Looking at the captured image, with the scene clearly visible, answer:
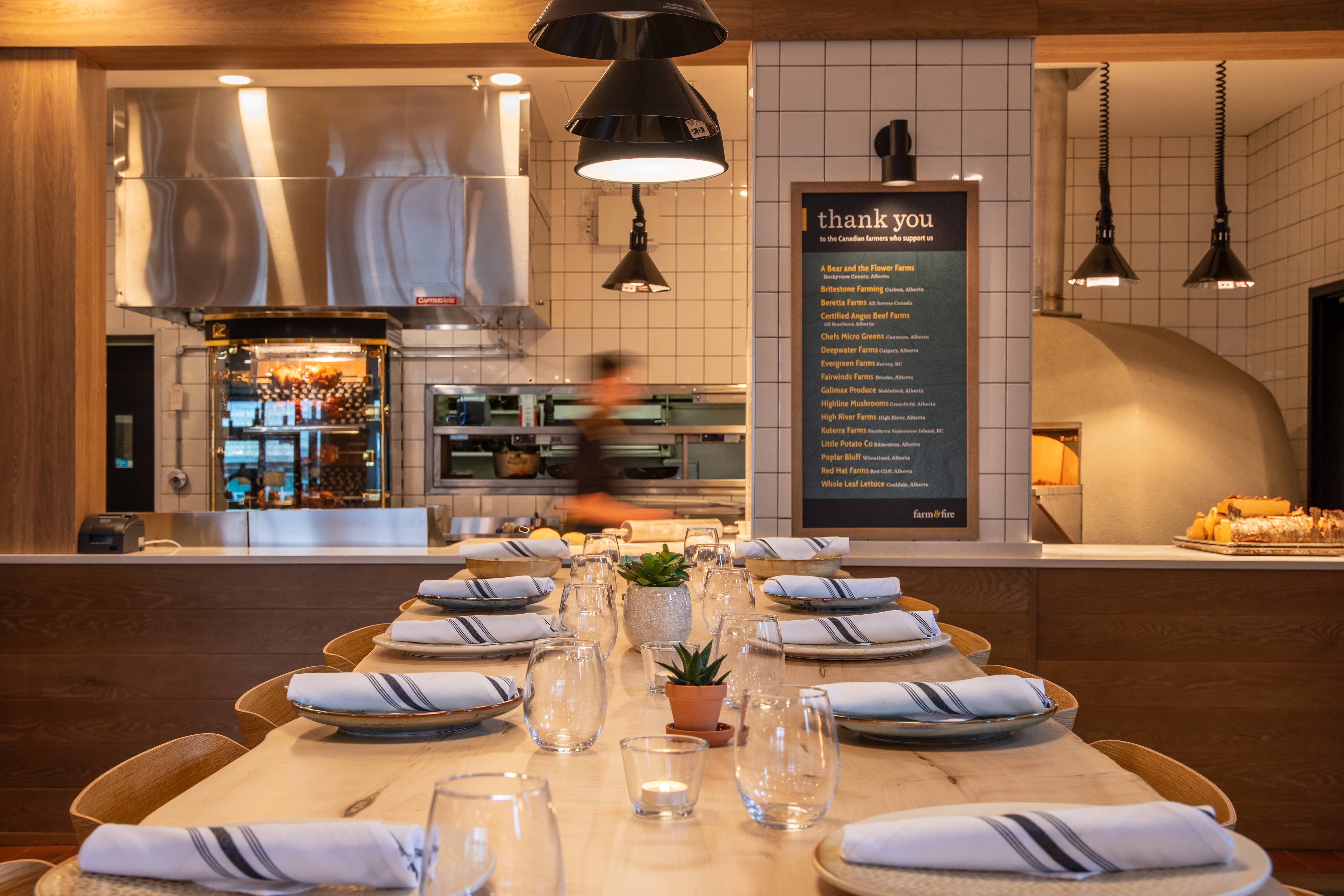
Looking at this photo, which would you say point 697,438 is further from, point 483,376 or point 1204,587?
point 1204,587

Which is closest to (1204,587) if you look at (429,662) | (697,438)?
(429,662)

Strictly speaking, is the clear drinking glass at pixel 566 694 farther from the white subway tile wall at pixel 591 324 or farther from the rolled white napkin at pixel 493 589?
the white subway tile wall at pixel 591 324

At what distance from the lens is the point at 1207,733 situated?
3.30 meters

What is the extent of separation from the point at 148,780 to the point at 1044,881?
1.05 m

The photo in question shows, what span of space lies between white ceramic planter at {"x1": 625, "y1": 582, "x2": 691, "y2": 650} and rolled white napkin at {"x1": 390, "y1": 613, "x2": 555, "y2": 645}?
5.3 inches

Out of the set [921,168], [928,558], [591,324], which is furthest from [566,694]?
[591,324]

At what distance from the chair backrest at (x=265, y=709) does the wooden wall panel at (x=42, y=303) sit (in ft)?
7.11

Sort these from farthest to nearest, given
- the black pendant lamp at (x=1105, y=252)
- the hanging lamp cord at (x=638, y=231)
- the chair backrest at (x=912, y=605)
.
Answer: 1. the hanging lamp cord at (x=638, y=231)
2. the black pendant lamp at (x=1105, y=252)
3. the chair backrest at (x=912, y=605)

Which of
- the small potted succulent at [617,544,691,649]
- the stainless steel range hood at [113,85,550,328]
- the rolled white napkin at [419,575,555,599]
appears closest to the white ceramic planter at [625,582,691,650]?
the small potted succulent at [617,544,691,649]

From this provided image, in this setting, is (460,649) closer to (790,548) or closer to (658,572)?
(658,572)

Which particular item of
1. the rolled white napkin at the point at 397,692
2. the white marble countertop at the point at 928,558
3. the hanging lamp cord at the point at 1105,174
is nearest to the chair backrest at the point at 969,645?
the rolled white napkin at the point at 397,692

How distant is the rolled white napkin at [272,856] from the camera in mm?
764

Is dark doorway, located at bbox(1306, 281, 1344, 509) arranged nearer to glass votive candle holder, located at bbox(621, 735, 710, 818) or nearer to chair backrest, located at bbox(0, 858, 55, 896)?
glass votive candle holder, located at bbox(621, 735, 710, 818)

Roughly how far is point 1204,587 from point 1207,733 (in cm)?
45
